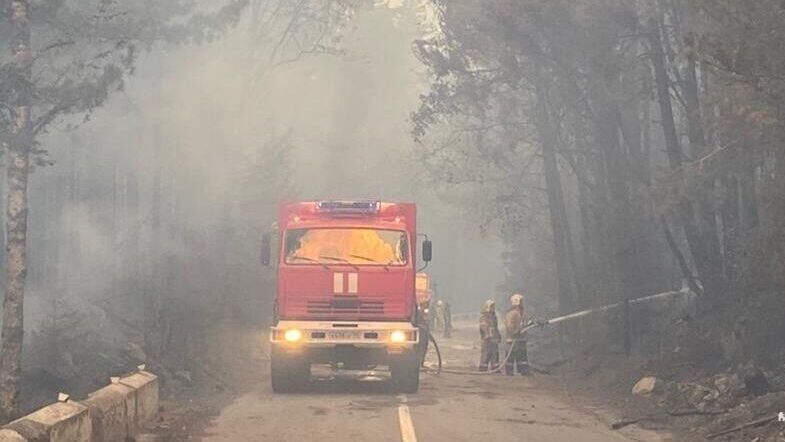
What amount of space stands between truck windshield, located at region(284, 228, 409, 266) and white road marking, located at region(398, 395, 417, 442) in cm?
247

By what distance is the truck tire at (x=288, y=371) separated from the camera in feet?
51.0

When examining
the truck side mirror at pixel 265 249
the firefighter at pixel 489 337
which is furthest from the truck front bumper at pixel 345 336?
the firefighter at pixel 489 337

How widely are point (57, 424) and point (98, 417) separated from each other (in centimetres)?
135

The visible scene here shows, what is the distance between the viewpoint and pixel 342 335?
15359 millimetres

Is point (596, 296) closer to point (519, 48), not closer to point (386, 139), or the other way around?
point (519, 48)

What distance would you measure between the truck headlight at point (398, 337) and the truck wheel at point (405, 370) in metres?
0.29

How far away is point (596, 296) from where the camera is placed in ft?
74.1

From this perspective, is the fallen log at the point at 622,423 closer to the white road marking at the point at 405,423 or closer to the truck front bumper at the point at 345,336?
the white road marking at the point at 405,423

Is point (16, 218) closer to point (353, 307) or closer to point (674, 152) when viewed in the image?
point (353, 307)

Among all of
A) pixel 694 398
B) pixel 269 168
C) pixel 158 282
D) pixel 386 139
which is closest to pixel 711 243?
pixel 694 398

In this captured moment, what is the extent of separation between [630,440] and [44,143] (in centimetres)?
1993

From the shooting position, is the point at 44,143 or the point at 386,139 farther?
the point at 386,139

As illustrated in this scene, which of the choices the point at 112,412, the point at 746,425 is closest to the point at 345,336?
the point at 112,412

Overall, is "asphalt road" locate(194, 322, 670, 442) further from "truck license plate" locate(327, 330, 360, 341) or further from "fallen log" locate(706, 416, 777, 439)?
"truck license plate" locate(327, 330, 360, 341)
